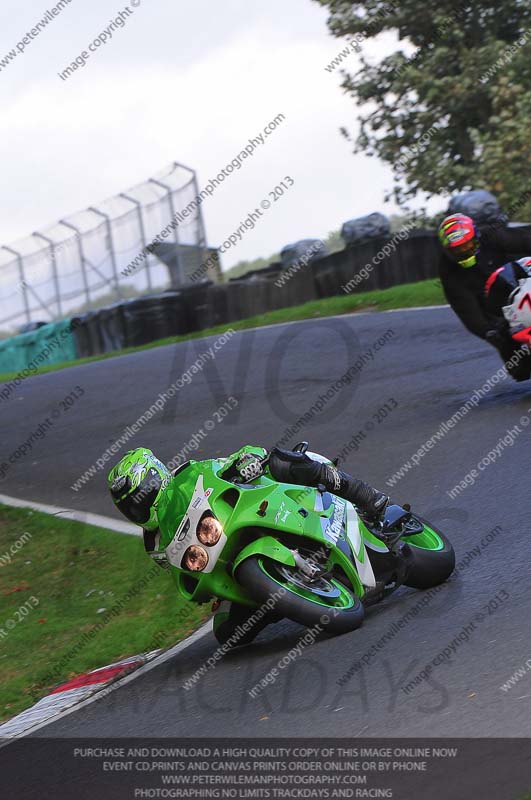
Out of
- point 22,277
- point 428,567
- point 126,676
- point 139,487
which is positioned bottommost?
point 126,676

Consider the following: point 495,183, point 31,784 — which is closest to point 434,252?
point 495,183

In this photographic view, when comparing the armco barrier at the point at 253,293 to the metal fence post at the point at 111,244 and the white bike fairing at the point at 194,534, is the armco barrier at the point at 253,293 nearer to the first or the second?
the metal fence post at the point at 111,244

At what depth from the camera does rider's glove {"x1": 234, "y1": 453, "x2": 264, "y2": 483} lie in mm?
6148

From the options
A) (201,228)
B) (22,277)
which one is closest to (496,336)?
(201,228)

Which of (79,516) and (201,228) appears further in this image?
(201,228)

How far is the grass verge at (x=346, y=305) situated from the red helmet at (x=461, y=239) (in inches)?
304

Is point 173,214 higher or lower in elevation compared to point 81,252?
higher

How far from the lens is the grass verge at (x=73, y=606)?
7.76 m

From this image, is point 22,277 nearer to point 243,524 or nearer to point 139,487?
point 139,487

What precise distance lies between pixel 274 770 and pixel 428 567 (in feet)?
7.35

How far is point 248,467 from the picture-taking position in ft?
20.2

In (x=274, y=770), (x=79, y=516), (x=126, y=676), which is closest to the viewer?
(x=274, y=770)

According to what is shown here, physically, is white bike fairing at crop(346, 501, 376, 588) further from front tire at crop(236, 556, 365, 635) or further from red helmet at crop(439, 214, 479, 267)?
red helmet at crop(439, 214, 479, 267)

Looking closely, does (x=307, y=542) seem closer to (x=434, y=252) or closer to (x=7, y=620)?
(x=7, y=620)
